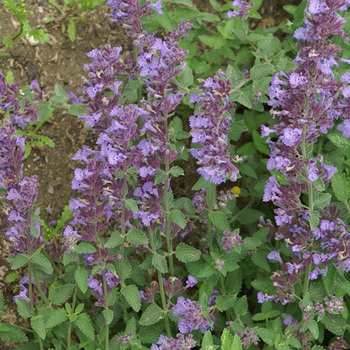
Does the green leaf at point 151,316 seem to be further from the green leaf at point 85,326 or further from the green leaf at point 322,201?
the green leaf at point 322,201

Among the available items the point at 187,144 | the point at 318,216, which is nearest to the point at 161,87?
the point at 318,216

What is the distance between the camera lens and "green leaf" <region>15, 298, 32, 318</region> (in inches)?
133

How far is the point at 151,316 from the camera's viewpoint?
3.45 m

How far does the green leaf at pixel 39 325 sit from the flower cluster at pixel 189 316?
745 mm

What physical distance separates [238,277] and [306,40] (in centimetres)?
174

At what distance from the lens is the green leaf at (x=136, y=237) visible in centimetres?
311

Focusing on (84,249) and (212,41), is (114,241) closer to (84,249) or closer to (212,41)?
(84,249)

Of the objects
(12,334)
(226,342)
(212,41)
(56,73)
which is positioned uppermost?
(212,41)

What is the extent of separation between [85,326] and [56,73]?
2360 mm

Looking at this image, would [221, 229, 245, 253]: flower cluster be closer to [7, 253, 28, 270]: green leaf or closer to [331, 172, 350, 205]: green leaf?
[331, 172, 350, 205]: green leaf

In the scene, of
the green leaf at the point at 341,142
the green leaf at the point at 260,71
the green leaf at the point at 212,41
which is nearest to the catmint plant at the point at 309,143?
the green leaf at the point at 341,142

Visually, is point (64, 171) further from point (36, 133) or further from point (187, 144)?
point (187, 144)

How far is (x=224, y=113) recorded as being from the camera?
295 cm

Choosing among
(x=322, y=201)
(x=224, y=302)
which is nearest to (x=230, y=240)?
(x=224, y=302)
